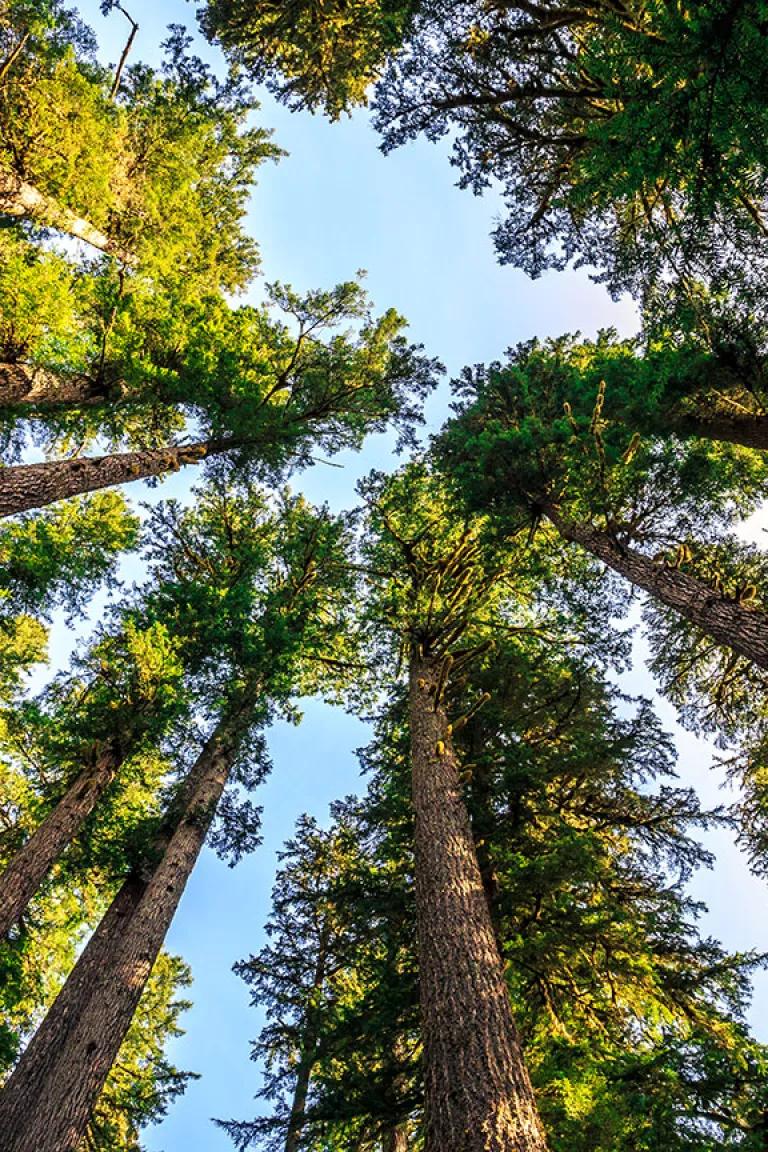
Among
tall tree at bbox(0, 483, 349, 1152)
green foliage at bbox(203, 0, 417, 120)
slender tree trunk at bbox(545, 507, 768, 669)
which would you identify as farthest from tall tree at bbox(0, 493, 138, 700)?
slender tree trunk at bbox(545, 507, 768, 669)

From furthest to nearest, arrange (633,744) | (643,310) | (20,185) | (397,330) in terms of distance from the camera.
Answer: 1. (397,330)
2. (20,185)
3. (643,310)
4. (633,744)

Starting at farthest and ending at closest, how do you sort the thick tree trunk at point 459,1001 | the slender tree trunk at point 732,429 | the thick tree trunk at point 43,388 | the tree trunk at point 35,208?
the tree trunk at point 35,208 < the thick tree trunk at point 43,388 < the slender tree trunk at point 732,429 < the thick tree trunk at point 459,1001

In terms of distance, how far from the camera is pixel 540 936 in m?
6.04

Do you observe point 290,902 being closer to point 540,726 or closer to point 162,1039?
point 540,726

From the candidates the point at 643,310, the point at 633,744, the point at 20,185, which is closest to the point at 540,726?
the point at 633,744

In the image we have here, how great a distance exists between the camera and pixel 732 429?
905 centimetres

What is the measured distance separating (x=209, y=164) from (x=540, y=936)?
62.3 feet

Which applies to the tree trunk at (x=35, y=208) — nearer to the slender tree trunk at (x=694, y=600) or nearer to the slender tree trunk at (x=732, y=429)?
the slender tree trunk at (x=694, y=600)

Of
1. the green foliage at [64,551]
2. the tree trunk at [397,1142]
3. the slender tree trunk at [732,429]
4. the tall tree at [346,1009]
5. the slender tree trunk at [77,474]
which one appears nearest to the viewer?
the tall tree at [346,1009]

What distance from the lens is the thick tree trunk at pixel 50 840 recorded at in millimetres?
6957

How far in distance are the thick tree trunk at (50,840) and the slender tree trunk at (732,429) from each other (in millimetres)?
10705

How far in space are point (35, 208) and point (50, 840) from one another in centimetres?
1148

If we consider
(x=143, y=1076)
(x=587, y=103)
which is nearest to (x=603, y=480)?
(x=587, y=103)

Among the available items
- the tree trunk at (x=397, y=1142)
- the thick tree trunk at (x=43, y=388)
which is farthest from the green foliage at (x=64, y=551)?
the tree trunk at (x=397, y=1142)
